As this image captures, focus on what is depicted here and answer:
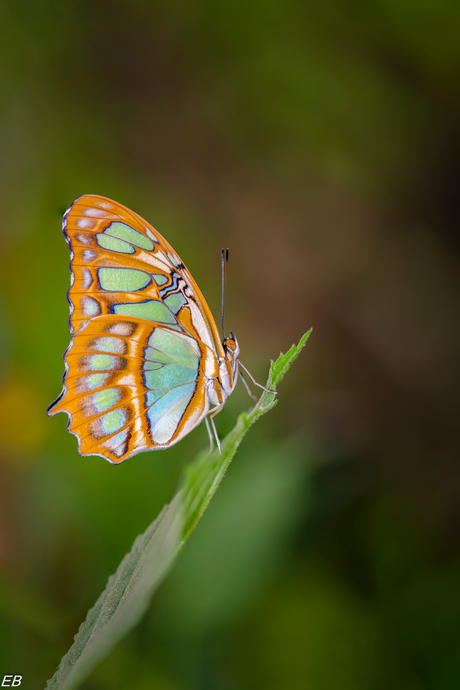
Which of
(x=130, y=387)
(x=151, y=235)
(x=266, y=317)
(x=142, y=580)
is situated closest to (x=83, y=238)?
(x=151, y=235)

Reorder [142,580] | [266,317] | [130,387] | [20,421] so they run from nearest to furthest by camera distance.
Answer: [142,580]
[130,387]
[20,421]
[266,317]

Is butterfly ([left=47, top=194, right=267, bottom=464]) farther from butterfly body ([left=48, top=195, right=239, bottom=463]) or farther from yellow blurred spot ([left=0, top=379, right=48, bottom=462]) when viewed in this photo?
yellow blurred spot ([left=0, top=379, right=48, bottom=462])

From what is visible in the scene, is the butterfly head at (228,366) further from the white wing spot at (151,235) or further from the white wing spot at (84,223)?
the white wing spot at (84,223)

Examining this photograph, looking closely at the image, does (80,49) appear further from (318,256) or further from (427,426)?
(427,426)

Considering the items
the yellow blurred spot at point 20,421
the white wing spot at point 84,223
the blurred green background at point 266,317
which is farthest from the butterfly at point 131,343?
the yellow blurred spot at point 20,421

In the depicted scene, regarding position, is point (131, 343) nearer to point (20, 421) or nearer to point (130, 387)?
point (130, 387)

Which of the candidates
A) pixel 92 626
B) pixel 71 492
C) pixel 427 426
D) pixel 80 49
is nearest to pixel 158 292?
pixel 71 492
